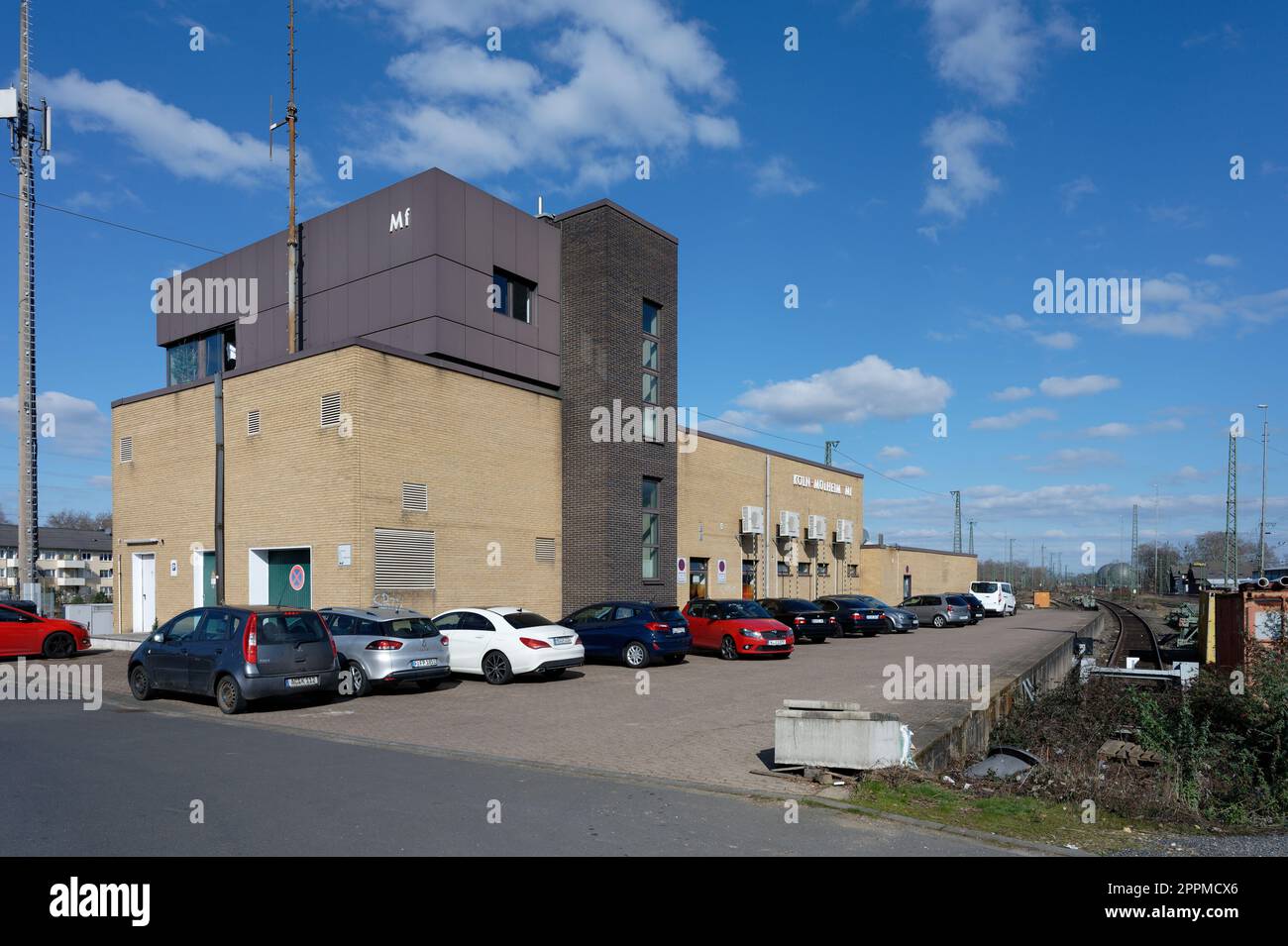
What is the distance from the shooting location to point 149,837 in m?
6.64

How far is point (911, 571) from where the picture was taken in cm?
5803

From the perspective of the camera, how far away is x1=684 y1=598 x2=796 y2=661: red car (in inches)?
896

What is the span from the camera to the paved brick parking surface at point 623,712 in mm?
10453

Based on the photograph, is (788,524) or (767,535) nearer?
(767,535)

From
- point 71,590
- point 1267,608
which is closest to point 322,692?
point 1267,608

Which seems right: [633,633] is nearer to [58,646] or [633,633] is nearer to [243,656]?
[243,656]

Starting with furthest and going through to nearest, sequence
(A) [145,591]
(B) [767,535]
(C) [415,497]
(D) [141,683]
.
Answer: (B) [767,535] < (A) [145,591] < (C) [415,497] < (D) [141,683]

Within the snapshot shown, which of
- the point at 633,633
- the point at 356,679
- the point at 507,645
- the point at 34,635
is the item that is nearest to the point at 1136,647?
the point at 633,633

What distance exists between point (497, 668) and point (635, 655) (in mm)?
4026

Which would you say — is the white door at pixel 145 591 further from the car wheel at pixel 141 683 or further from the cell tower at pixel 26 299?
the car wheel at pixel 141 683

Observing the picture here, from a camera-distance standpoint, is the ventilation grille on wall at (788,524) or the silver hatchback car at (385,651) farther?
the ventilation grille on wall at (788,524)

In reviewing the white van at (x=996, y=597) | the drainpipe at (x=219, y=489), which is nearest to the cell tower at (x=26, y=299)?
the drainpipe at (x=219, y=489)

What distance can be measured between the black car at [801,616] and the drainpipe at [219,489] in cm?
1508
